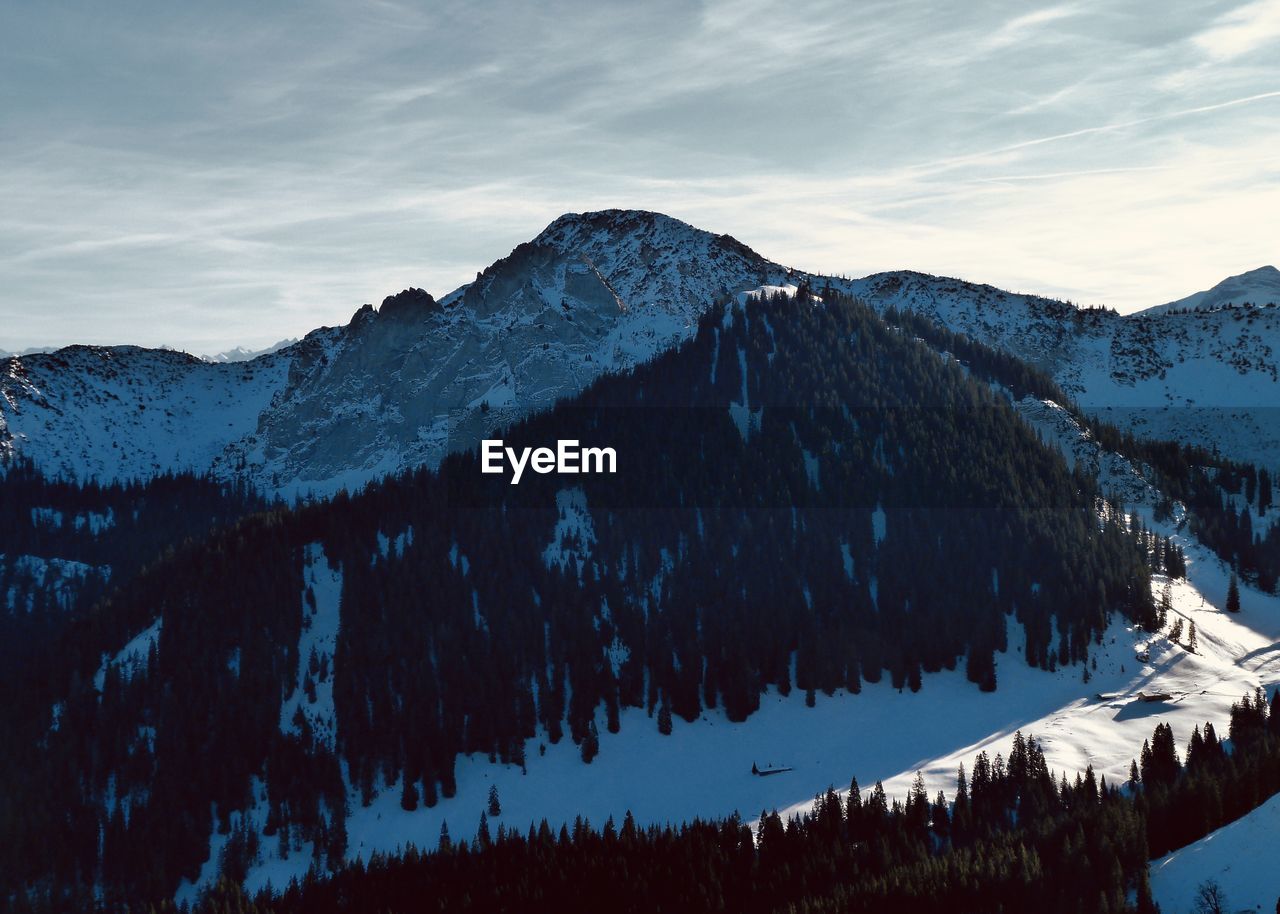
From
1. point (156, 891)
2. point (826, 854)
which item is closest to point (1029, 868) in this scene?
point (826, 854)

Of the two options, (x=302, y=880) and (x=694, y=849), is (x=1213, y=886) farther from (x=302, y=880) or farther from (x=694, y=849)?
(x=302, y=880)

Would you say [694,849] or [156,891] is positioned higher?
[694,849]

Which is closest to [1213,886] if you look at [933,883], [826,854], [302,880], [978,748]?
[933,883]

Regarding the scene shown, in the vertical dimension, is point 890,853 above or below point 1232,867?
below

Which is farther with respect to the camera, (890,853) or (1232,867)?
(890,853)

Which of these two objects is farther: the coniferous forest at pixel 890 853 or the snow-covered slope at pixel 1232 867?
the coniferous forest at pixel 890 853

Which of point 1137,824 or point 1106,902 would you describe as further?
point 1137,824

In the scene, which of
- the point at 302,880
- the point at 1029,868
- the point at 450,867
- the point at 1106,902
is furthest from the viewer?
the point at 302,880

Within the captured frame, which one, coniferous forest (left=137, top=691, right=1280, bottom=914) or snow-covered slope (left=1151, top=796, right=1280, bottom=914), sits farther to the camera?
coniferous forest (left=137, top=691, right=1280, bottom=914)

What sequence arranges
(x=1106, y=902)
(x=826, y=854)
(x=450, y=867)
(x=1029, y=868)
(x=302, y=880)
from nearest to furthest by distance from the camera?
1. (x=1106, y=902)
2. (x=1029, y=868)
3. (x=826, y=854)
4. (x=450, y=867)
5. (x=302, y=880)
